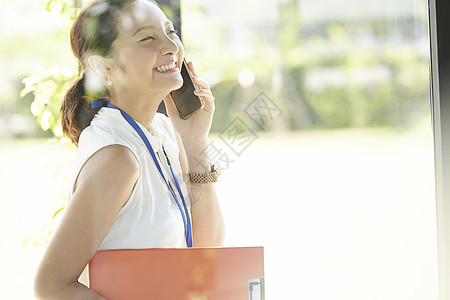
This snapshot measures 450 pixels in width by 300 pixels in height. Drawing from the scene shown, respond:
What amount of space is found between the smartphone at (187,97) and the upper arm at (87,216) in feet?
1.21

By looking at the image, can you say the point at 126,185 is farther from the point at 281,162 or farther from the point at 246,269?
the point at 281,162

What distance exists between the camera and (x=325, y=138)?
60.6 inches

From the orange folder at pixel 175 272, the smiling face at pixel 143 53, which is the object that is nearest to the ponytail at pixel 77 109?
the smiling face at pixel 143 53

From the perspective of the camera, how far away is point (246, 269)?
3.23ft

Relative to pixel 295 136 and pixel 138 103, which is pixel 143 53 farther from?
pixel 295 136

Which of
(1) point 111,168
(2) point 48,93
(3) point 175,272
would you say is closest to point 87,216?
(1) point 111,168

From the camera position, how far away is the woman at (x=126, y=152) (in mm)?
919

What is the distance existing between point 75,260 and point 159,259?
0.55ft

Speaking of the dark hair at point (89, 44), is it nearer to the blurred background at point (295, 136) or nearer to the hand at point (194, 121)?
the hand at point (194, 121)

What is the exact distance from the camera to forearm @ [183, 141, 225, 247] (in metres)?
1.28

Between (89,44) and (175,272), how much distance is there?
0.56 metres

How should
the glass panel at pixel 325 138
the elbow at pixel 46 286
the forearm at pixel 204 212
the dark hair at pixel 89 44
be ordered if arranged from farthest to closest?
the glass panel at pixel 325 138
the forearm at pixel 204 212
the dark hair at pixel 89 44
the elbow at pixel 46 286

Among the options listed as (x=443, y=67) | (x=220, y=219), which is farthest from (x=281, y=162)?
(x=443, y=67)

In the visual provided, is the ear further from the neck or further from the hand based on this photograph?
the hand
